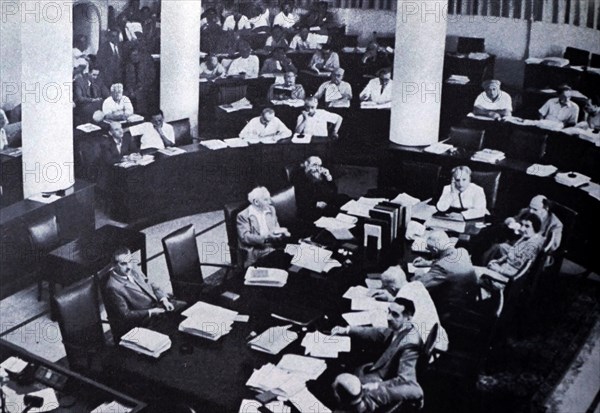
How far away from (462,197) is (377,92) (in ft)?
14.7

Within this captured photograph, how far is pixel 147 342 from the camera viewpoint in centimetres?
575

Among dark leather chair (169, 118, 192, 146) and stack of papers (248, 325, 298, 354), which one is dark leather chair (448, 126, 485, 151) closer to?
dark leather chair (169, 118, 192, 146)

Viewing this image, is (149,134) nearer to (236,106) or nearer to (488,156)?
(236,106)

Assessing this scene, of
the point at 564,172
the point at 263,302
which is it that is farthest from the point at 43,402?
the point at 564,172

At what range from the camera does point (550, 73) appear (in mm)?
13781

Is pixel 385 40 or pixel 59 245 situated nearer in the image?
pixel 59 245

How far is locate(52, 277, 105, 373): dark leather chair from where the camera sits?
6152mm

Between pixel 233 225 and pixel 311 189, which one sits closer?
pixel 233 225

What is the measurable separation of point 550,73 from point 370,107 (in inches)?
142

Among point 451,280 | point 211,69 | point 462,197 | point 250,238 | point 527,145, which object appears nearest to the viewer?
point 451,280

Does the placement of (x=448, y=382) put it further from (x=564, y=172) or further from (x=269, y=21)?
(x=269, y=21)

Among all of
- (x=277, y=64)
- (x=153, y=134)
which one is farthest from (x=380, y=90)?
(x=153, y=134)

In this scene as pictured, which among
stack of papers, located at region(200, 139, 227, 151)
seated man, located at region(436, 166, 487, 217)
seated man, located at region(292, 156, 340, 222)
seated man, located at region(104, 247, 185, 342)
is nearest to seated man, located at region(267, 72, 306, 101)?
stack of papers, located at region(200, 139, 227, 151)

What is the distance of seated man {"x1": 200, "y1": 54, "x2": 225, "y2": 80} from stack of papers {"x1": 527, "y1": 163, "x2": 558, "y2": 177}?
606 centimetres
